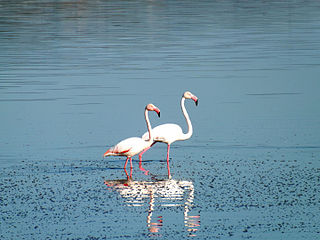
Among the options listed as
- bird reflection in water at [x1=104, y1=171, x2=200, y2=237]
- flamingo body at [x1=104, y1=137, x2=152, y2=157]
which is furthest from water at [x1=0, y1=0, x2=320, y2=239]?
flamingo body at [x1=104, y1=137, x2=152, y2=157]

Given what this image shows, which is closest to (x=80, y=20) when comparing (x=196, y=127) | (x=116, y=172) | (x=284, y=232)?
(x=196, y=127)

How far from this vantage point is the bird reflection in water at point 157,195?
9859 mm

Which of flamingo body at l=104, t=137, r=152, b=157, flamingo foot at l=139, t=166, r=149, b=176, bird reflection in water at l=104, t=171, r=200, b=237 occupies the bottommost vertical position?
flamingo foot at l=139, t=166, r=149, b=176

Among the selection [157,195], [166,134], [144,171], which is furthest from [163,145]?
[157,195]

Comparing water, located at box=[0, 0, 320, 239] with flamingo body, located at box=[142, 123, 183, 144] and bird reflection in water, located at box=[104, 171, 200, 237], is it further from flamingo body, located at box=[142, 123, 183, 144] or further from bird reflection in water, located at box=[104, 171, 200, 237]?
flamingo body, located at box=[142, 123, 183, 144]

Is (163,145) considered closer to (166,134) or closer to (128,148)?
(166,134)

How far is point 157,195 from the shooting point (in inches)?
445

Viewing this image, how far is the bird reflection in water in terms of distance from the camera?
9.86 metres

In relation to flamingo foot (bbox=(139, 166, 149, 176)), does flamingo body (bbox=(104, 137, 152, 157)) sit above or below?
above

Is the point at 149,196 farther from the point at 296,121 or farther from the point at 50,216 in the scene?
the point at 296,121

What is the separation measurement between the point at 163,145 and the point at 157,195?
14.6 ft

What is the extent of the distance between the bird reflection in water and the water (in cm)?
3

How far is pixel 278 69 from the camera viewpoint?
25141 millimetres

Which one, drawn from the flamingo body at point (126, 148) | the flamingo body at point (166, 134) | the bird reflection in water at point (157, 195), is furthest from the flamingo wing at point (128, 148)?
the flamingo body at point (166, 134)
